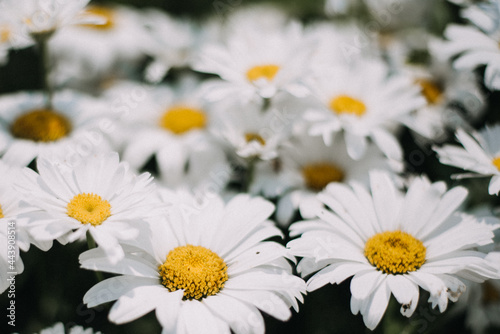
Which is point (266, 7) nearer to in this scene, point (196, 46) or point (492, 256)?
point (196, 46)

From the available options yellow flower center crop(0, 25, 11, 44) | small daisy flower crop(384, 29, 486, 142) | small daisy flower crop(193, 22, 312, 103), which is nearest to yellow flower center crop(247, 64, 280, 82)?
small daisy flower crop(193, 22, 312, 103)

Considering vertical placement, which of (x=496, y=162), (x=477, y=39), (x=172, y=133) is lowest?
(x=172, y=133)

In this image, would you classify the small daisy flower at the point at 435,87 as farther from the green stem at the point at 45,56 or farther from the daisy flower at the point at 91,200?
the green stem at the point at 45,56

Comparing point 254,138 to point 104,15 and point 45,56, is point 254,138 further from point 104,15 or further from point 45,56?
point 104,15

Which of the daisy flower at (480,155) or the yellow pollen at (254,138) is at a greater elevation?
the daisy flower at (480,155)

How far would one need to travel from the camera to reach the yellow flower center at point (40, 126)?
141 centimetres

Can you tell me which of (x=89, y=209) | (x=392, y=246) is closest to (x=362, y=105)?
(x=392, y=246)

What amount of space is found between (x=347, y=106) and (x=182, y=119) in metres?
0.53

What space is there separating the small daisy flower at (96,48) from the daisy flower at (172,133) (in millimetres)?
235

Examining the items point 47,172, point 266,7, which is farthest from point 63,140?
point 266,7

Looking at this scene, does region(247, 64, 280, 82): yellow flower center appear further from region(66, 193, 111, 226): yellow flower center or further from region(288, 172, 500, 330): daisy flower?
region(66, 193, 111, 226): yellow flower center

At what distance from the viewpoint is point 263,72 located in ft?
4.91

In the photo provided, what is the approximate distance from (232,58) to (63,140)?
1.84 ft

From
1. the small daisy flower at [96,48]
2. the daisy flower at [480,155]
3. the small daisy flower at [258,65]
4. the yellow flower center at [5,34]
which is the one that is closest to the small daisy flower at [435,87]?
the daisy flower at [480,155]
